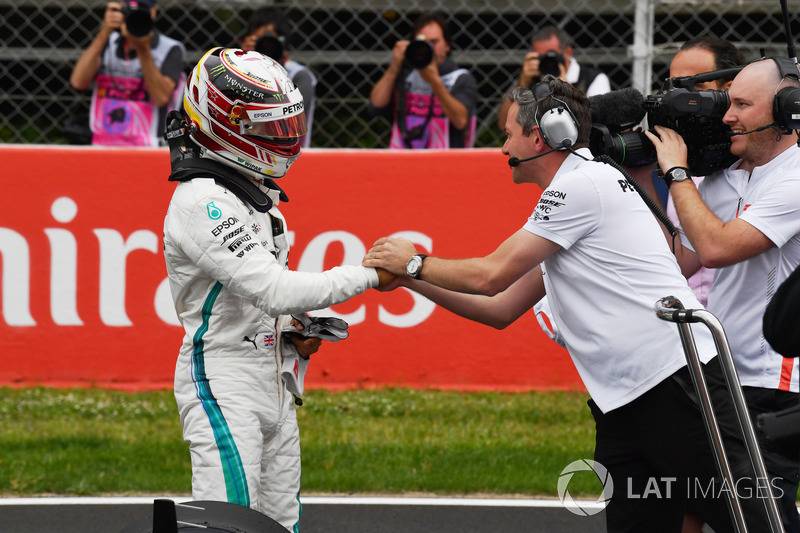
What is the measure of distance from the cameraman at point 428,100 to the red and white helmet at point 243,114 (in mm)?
3788

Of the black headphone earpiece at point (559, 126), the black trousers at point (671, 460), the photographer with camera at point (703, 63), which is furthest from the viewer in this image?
the photographer with camera at point (703, 63)

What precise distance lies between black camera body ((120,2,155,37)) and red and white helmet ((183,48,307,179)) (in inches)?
141

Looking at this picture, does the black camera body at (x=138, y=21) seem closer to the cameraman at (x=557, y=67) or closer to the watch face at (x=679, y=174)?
the cameraman at (x=557, y=67)

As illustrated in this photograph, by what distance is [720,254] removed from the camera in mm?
3643

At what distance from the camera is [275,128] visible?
142 inches

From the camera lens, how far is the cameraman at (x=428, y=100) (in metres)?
7.42

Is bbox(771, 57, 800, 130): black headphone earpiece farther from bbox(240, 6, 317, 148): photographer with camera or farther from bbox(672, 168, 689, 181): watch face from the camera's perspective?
bbox(240, 6, 317, 148): photographer with camera

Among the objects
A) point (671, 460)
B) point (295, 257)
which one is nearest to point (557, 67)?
point (295, 257)

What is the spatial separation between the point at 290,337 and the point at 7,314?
3.70m

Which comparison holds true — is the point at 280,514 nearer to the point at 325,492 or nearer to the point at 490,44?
the point at 325,492

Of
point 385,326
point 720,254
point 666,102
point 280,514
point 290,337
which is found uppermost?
point 666,102

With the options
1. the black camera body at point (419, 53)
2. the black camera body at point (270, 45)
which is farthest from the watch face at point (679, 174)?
the black camera body at point (270, 45)

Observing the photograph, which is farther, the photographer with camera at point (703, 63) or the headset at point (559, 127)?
the photographer with camera at point (703, 63)

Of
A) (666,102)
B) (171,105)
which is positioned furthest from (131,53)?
(666,102)
